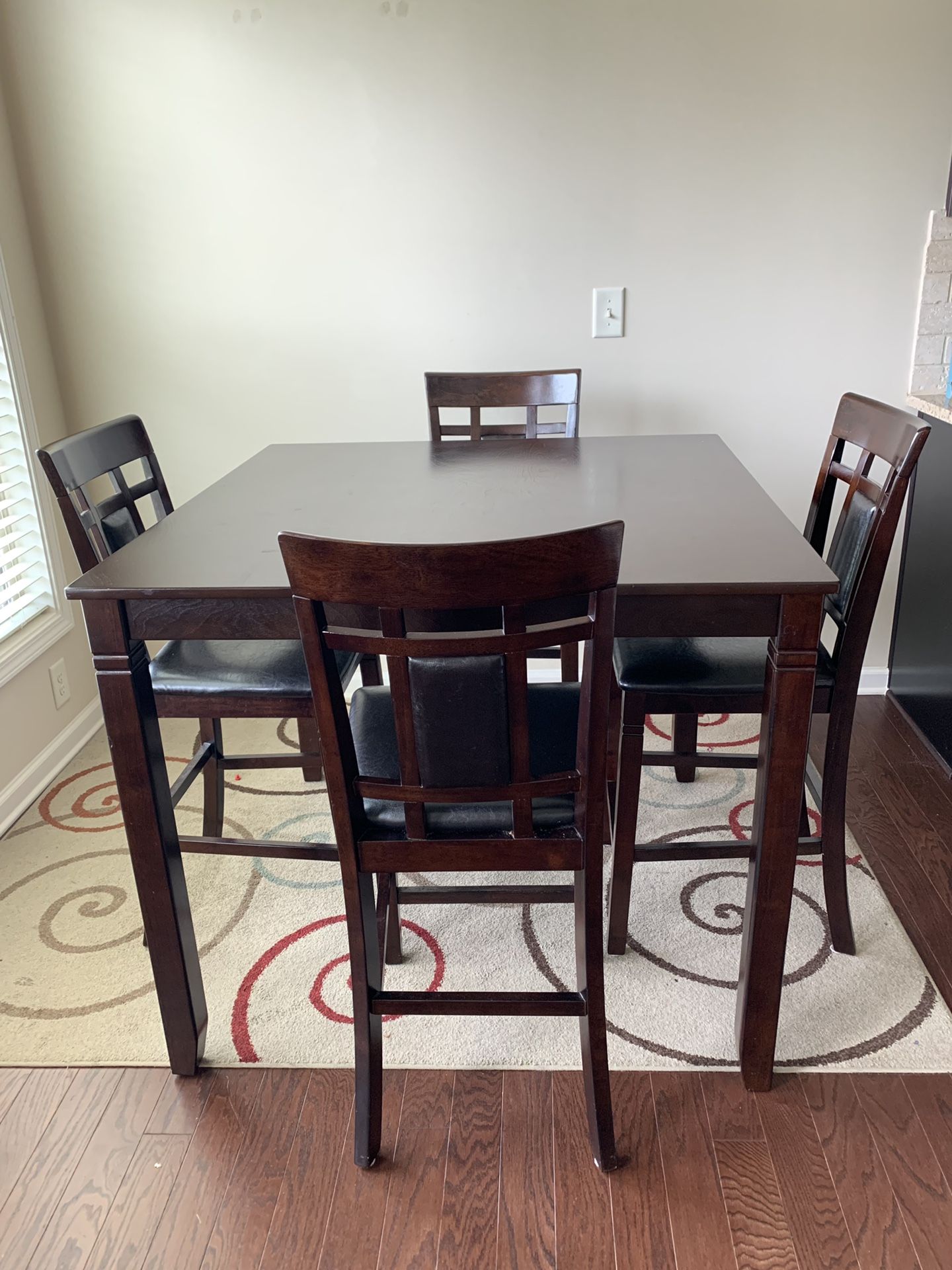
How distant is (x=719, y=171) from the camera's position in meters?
2.55

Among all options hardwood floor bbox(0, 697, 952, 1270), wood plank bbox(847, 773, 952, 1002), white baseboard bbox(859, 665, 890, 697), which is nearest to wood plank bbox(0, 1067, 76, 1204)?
hardwood floor bbox(0, 697, 952, 1270)

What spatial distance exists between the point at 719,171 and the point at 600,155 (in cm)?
32

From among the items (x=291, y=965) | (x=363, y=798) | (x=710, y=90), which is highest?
(x=710, y=90)

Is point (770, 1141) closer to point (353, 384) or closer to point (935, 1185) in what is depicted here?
point (935, 1185)

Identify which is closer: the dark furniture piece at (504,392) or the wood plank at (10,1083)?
the wood plank at (10,1083)

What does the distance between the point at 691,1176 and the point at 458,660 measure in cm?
84

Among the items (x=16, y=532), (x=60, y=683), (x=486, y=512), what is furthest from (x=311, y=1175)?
(x=16, y=532)

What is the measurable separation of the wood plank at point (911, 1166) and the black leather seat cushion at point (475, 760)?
697mm

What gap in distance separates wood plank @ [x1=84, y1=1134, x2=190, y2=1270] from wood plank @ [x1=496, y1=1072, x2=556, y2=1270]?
0.46m

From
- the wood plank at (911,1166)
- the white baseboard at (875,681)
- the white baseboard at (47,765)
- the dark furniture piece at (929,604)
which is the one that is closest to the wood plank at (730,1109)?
the wood plank at (911,1166)

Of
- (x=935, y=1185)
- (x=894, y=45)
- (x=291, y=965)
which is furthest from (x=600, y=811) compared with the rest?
(x=894, y=45)

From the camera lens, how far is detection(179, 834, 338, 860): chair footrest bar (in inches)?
63.6

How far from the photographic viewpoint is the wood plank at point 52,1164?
4.38ft

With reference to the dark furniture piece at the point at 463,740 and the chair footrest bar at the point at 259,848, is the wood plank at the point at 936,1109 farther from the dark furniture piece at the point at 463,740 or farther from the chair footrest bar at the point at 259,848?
the chair footrest bar at the point at 259,848
